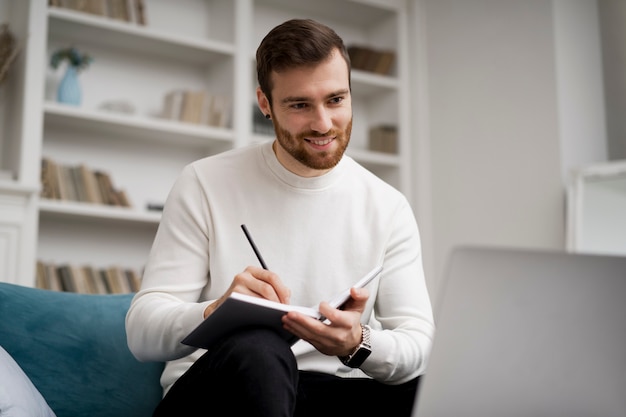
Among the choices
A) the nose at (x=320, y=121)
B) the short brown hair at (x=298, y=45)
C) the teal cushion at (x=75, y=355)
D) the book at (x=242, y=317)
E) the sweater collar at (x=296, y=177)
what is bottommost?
the teal cushion at (x=75, y=355)

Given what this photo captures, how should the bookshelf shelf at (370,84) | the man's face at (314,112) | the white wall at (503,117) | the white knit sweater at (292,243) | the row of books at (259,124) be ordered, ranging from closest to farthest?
1. the white knit sweater at (292,243)
2. the man's face at (314,112)
3. the white wall at (503,117)
4. the row of books at (259,124)
5. the bookshelf shelf at (370,84)

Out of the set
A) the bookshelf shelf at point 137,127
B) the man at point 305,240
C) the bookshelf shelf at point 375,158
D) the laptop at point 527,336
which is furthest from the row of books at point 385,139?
the laptop at point 527,336

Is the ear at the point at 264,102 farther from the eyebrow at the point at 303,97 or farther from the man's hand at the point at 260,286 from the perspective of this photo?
the man's hand at the point at 260,286

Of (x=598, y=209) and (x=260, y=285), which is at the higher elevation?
(x=598, y=209)

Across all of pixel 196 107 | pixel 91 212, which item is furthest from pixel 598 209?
pixel 91 212

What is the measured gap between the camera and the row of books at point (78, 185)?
3551 mm

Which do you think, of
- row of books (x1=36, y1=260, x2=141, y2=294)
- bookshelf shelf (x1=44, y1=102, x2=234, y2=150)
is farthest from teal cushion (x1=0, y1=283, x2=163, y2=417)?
bookshelf shelf (x1=44, y1=102, x2=234, y2=150)

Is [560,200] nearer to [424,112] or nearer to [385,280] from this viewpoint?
[424,112]

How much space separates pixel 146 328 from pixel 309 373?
1.13 ft

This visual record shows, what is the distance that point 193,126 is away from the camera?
12.7 ft

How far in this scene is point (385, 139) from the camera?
180 inches

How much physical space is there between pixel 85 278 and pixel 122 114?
0.79 metres

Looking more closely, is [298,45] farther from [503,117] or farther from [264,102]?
[503,117]

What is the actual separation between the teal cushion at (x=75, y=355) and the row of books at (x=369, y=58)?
119 inches
